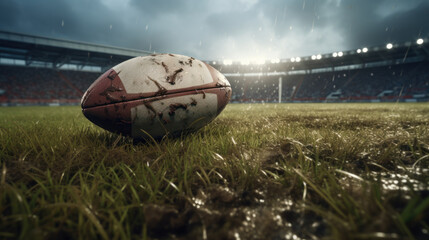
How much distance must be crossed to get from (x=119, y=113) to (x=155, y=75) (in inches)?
17.5

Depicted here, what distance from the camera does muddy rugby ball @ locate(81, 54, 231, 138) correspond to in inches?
65.9

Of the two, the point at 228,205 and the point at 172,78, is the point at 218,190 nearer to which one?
the point at 228,205

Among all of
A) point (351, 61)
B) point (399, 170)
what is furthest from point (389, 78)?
point (399, 170)

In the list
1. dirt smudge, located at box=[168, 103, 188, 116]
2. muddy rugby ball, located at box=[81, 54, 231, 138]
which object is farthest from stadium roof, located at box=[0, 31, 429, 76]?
dirt smudge, located at box=[168, 103, 188, 116]

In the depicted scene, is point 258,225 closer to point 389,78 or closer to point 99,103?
point 99,103

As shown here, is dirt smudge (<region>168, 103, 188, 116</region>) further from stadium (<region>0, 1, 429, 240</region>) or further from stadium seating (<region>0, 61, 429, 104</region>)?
stadium seating (<region>0, 61, 429, 104</region>)

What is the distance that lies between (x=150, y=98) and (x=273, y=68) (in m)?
40.8

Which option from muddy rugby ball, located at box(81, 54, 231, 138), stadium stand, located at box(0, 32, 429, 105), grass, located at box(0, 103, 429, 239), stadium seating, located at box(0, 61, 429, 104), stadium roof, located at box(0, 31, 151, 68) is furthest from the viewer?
stadium seating, located at box(0, 61, 429, 104)

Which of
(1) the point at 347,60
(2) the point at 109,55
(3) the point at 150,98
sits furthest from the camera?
(1) the point at 347,60

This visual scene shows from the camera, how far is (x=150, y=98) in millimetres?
1693

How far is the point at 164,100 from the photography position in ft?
5.63

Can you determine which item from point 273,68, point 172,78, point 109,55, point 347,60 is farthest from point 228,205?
point 273,68

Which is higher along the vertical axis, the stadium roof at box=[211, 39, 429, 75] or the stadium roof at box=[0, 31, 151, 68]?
the stadium roof at box=[211, 39, 429, 75]

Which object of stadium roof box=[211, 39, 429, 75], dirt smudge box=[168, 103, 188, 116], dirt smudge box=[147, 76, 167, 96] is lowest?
dirt smudge box=[168, 103, 188, 116]
